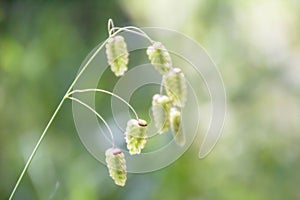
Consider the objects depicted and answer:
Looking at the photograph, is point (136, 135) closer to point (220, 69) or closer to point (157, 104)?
point (157, 104)

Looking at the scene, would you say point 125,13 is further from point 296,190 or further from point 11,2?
point 296,190

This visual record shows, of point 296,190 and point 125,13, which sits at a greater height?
point 125,13

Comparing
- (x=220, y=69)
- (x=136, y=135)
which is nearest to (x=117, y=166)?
(x=136, y=135)

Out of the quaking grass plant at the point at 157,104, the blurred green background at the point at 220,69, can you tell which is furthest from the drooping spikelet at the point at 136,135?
the blurred green background at the point at 220,69

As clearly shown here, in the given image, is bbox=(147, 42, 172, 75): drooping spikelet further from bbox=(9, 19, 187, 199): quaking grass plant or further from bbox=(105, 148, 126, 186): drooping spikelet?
bbox=(105, 148, 126, 186): drooping spikelet

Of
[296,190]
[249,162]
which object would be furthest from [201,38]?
[296,190]

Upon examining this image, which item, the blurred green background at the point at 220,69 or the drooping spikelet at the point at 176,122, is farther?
the blurred green background at the point at 220,69

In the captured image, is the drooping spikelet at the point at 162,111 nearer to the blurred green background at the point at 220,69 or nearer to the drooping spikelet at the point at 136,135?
the drooping spikelet at the point at 136,135
